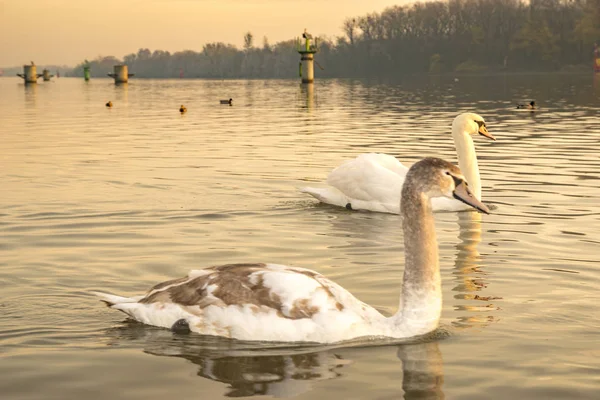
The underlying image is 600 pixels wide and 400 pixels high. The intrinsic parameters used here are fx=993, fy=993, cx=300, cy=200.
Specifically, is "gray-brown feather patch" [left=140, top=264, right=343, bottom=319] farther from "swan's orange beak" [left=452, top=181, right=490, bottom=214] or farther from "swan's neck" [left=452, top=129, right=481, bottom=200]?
"swan's neck" [left=452, top=129, right=481, bottom=200]

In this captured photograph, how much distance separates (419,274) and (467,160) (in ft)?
30.0

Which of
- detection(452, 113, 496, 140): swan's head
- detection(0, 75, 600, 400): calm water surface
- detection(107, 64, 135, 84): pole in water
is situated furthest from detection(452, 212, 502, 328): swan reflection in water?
detection(107, 64, 135, 84): pole in water

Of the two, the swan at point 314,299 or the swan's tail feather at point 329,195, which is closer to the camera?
the swan at point 314,299

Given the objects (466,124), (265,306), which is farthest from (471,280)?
(466,124)

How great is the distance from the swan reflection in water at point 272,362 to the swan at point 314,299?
11cm

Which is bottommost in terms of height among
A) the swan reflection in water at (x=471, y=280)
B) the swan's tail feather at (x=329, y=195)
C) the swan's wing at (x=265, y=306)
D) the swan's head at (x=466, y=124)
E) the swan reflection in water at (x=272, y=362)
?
the swan reflection in water at (x=471, y=280)

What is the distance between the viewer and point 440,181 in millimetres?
8375

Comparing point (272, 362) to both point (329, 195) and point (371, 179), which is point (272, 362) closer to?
point (371, 179)

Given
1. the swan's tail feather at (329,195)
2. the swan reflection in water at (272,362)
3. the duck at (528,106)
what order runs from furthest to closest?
the duck at (528,106)
the swan's tail feather at (329,195)
the swan reflection in water at (272,362)

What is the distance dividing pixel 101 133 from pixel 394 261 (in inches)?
1121

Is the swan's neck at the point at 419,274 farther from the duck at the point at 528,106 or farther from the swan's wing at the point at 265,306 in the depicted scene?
the duck at the point at 528,106

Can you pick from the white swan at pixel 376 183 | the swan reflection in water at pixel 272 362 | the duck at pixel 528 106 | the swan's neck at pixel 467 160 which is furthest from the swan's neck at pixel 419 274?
the duck at pixel 528 106

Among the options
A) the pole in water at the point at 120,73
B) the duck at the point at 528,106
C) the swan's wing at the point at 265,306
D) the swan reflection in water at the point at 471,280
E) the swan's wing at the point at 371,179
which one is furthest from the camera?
the pole in water at the point at 120,73

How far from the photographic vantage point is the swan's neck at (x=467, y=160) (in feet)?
55.8
